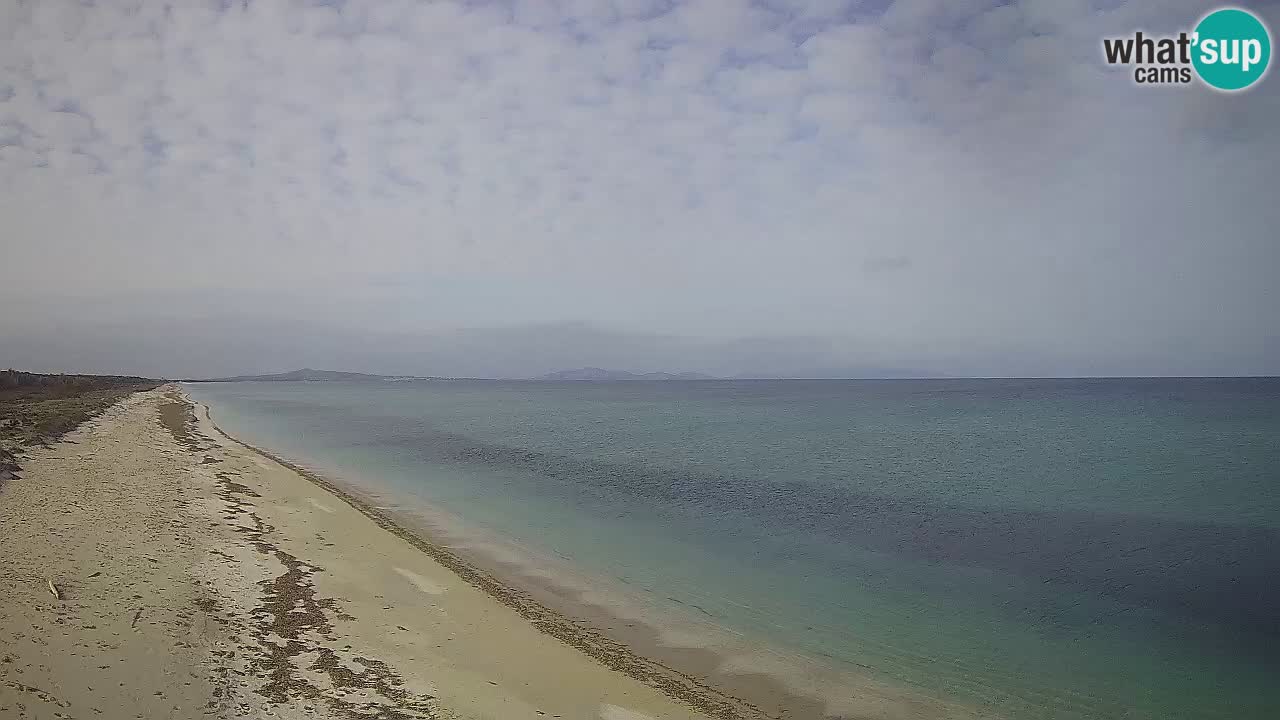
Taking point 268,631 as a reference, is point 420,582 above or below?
below

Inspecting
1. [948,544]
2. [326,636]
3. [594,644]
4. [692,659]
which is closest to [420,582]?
[326,636]

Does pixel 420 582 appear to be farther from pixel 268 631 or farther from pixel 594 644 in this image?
pixel 594 644

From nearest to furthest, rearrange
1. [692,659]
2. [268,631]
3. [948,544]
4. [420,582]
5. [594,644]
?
[268,631] → [692,659] → [594,644] → [420,582] → [948,544]

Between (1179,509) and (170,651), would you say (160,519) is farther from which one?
(1179,509)

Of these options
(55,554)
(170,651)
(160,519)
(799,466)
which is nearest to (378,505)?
(160,519)

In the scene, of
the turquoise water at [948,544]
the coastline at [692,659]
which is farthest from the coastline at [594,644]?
the turquoise water at [948,544]

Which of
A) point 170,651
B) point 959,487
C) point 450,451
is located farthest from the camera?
point 450,451

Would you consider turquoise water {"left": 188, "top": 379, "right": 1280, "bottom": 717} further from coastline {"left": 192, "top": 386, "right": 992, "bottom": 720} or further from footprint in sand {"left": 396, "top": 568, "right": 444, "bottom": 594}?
footprint in sand {"left": 396, "top": 568, "right": 444, "bottom": 594}
